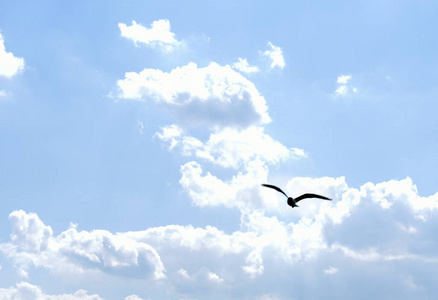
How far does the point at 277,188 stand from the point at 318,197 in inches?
222

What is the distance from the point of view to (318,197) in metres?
57.9

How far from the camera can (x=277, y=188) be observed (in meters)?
56.3
